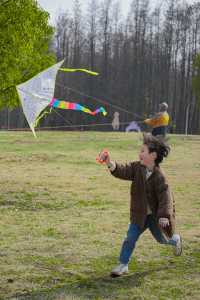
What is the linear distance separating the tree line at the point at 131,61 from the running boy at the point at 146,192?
58875 millimetres

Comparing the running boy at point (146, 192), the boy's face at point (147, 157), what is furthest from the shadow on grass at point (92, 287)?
the boy's face at point (147, 157)

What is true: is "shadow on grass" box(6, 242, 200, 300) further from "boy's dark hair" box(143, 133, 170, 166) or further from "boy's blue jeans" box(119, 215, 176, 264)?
"boy's dark hair" box(143, 133, 170, 166)

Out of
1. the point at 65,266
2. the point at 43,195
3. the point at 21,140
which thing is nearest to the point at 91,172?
the point at 43,195

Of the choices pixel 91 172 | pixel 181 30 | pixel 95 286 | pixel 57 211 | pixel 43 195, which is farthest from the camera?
pixel 181 30

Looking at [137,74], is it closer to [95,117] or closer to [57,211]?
[95,117]

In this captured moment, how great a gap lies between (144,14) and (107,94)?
11.1 meters

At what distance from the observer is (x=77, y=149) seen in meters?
25.7

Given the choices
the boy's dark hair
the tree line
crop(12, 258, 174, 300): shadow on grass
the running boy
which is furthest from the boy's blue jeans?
the tree line

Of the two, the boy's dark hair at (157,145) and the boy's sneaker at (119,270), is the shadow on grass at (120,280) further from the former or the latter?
the boy's dark hair at (157,145)

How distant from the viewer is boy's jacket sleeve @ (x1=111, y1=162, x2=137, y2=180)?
5859 millimetres

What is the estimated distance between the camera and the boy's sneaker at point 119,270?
5789 mm

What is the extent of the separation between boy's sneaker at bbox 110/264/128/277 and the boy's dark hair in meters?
1.17

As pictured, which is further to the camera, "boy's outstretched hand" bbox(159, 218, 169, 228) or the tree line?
the tree line

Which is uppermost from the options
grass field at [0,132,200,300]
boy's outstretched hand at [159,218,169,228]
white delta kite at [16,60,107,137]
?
white delta kite at [16,60,107,137]
